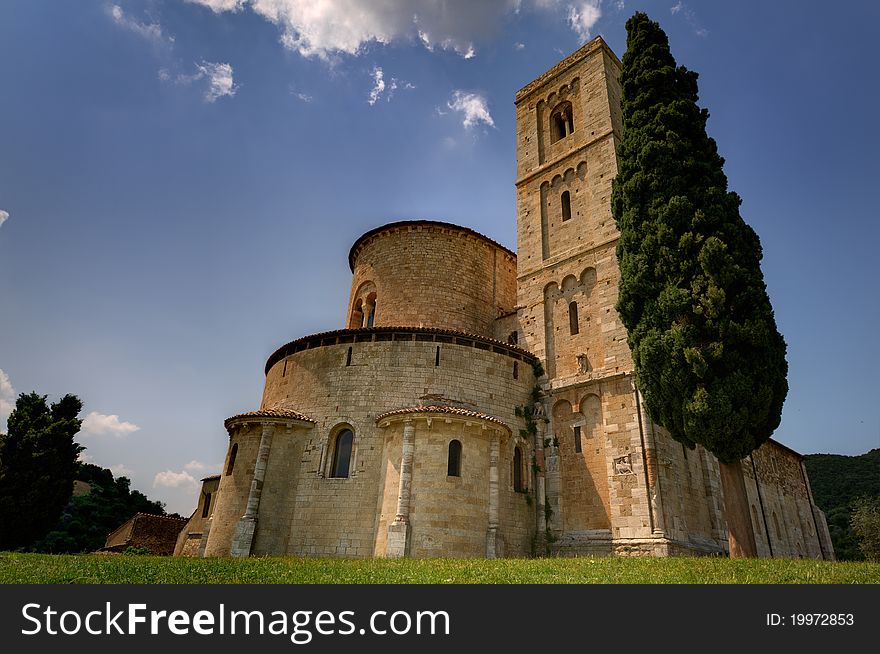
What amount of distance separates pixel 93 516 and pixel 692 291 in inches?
1943

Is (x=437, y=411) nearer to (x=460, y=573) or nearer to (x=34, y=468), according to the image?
(x=460, y=573)

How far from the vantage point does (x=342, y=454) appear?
1962cm

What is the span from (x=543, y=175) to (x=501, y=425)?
46.0 feet

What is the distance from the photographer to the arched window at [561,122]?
27.9 m

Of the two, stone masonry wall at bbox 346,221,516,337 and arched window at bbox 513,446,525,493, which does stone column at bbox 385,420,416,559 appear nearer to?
arched window at bbox 513,446,525,493

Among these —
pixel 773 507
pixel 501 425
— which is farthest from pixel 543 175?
pixel 773 507

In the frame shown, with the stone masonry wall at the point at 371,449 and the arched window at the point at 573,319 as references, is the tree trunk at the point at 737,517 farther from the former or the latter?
the arched window at the point at 573,319

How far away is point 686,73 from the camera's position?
61.7 feet

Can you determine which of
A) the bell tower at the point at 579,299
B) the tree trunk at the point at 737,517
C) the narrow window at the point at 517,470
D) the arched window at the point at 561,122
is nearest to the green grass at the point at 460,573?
the tree trunk at the point at 737,517

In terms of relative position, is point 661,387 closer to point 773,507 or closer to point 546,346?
point 546,346

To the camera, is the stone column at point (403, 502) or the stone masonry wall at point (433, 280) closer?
the stone column at point (403, 502)

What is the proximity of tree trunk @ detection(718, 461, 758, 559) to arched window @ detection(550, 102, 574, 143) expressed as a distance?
63.2 ft

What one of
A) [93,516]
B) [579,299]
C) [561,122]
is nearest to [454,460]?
[579,299]

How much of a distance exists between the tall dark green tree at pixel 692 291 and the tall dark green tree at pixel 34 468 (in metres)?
30.0
